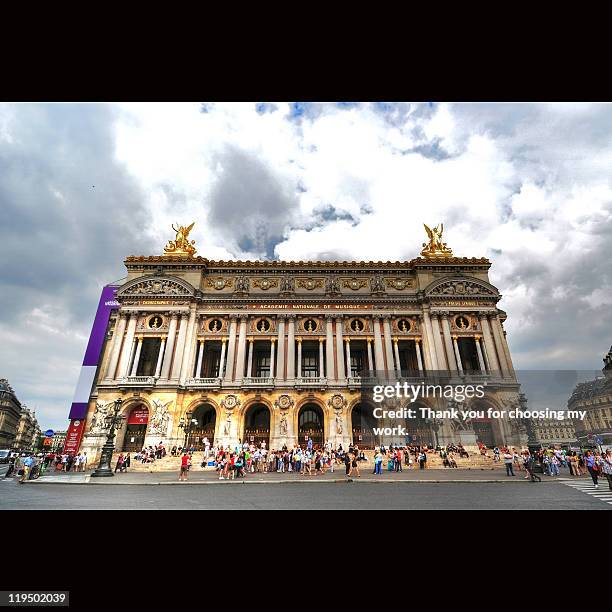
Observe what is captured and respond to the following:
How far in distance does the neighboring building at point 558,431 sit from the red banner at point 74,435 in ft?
137

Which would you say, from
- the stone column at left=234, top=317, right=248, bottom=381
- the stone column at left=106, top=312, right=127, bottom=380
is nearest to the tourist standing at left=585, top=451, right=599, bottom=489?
the stone column at left=234, top=317, right=248, bottom=381

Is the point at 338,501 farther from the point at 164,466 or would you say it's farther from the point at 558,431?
the point at 164,466

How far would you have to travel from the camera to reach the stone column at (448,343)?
37.7 meters

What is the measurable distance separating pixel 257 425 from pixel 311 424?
5776 mm

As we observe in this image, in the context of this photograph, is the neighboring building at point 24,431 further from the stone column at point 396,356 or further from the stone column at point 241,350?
the stone column at point 396,356

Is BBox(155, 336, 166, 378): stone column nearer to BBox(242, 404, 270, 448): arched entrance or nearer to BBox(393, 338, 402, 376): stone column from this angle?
BBox(242, 404, 270, 448): arched entrance

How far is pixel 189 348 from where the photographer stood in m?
38.6

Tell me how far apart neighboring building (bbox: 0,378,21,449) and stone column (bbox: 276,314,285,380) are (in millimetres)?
58674

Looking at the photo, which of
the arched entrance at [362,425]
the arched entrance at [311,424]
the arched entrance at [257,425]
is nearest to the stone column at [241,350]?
the arched entrance at [257,425]

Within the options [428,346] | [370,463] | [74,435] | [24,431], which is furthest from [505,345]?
[24,431]

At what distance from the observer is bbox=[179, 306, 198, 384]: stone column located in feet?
123
